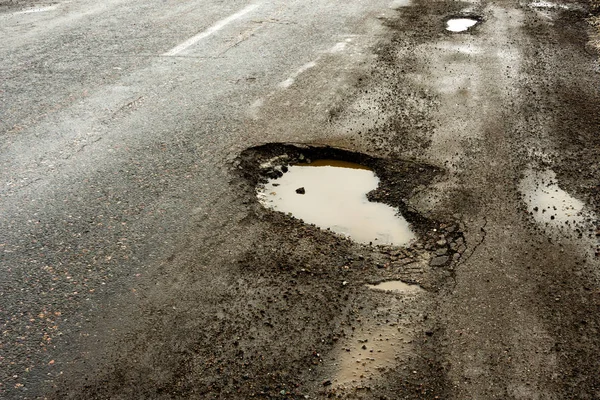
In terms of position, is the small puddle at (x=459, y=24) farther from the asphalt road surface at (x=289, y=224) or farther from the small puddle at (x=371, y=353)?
the small puddle at (x=371, y=353)

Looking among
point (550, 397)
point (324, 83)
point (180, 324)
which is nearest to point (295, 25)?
point (324, 83)

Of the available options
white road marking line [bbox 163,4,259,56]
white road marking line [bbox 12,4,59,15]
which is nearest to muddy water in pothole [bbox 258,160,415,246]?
white road marking line [bbox 163,4,259,56]

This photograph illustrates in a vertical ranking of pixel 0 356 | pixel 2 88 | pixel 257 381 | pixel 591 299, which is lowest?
pixel 591 299

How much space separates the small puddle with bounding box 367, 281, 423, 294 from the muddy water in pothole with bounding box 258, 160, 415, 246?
19.5 inches

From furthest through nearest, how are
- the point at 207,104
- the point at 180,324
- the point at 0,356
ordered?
the point at 207,104 < the point at 180,324 < the point at 0,356

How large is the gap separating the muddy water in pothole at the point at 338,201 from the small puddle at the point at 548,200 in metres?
1.12

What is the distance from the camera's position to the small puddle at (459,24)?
8.59 metres

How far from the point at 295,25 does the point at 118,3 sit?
3.74m

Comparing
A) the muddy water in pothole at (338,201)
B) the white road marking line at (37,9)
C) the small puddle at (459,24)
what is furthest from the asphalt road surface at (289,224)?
the white road marking line at (37,9)

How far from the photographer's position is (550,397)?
9.21 feet

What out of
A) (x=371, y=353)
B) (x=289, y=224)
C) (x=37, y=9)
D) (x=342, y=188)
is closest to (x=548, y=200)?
(x=342, y=188)

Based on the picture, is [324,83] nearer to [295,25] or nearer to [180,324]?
[295,25]

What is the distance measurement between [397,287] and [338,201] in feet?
4.03

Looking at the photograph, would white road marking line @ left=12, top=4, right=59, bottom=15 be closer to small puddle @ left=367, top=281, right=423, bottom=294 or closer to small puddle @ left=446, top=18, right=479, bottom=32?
small puddle @ left=446, top=18, right=479, bottom=32
